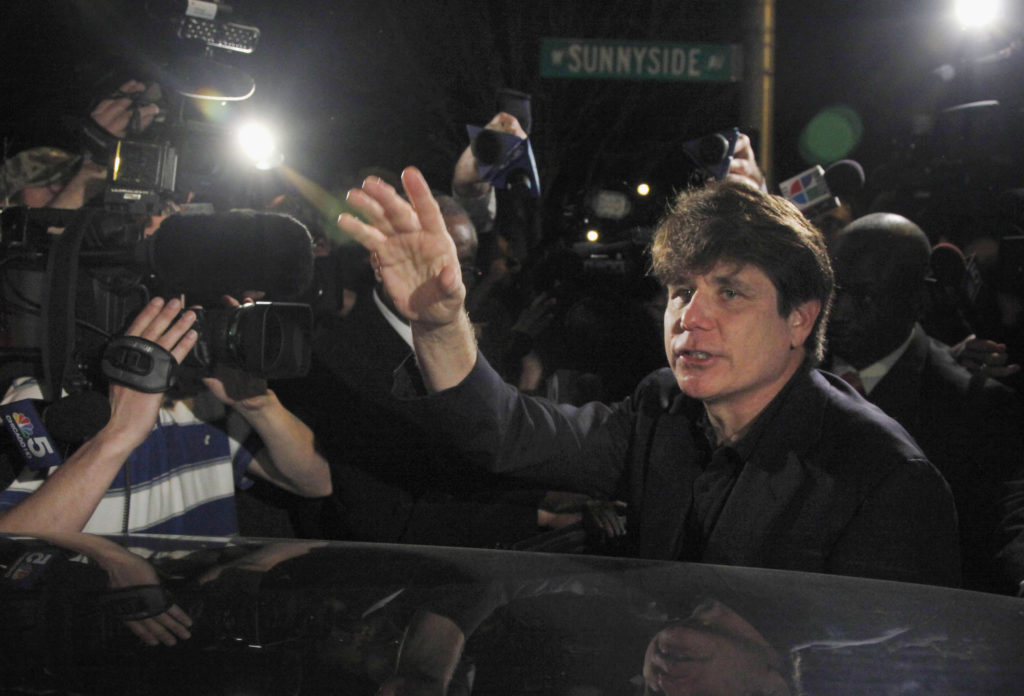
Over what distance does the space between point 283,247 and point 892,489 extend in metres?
1.36

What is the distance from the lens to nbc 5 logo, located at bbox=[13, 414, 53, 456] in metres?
1.95

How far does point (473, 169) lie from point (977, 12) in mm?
5390

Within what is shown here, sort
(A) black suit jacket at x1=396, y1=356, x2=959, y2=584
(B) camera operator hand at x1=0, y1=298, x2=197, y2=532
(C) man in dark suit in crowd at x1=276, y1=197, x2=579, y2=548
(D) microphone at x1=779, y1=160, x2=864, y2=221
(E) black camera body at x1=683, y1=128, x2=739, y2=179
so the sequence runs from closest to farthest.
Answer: (A) black suit jacket at x1=396, y1=356, x2=959, y2=584 → (B) camera operator hand at x1=0, y1=298, x2=197, y2=532 → (C) man in dark suit in crowd at x1=276, y1=197, x2=579, y2=548 → (E) black camera body at x1=683, y1=128, x2=739, y2=179 → (D) microphone at x1=779, y1=160, x2=864, y2=221

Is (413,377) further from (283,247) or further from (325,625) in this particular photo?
(325,625)

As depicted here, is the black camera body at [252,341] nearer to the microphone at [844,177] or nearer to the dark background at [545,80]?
the microphone at [844,177]

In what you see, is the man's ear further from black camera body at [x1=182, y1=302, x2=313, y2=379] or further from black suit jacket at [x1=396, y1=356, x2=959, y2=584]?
black camera body at [x1=182, y1=302, x2=313, y2=379]

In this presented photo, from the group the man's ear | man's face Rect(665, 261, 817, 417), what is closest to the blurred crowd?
man's face Rect(665, 261, 817, 417)

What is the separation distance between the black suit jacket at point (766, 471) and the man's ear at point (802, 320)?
80 millimetres

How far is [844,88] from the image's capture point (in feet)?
55.8

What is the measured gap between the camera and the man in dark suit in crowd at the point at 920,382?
2.54 m

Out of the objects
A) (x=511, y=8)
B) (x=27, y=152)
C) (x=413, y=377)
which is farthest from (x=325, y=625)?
(x=511, y=8)

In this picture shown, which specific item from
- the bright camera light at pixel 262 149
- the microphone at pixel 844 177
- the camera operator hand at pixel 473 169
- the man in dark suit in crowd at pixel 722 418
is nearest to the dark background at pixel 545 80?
the bright camera light at pixel 262 149

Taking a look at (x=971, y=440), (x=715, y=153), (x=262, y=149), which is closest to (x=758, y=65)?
(x=715, y=153)

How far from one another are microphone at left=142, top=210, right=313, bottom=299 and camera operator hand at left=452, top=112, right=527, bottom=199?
1.11 meters
